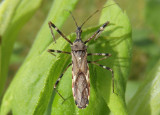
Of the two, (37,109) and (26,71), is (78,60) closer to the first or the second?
(26,71)

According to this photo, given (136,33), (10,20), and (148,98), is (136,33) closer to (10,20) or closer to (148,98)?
(10,20)

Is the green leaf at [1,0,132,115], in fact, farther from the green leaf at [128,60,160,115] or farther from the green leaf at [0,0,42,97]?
the green leaf at [0,0,42,97]

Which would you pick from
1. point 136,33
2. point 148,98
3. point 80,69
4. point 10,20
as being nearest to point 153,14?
point 136,33

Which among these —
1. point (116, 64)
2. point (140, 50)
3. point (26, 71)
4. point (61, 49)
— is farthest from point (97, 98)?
point (140, 50)

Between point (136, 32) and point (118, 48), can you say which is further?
point (136, 32)

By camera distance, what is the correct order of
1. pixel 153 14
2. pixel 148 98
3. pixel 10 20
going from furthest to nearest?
pixel 153 14 < pixel 10 20 < pixel 148 98

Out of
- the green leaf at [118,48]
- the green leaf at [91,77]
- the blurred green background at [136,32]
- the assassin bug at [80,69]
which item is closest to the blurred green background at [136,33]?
the blurred green background at [136,32]

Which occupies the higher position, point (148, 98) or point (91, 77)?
point (91, 77)
